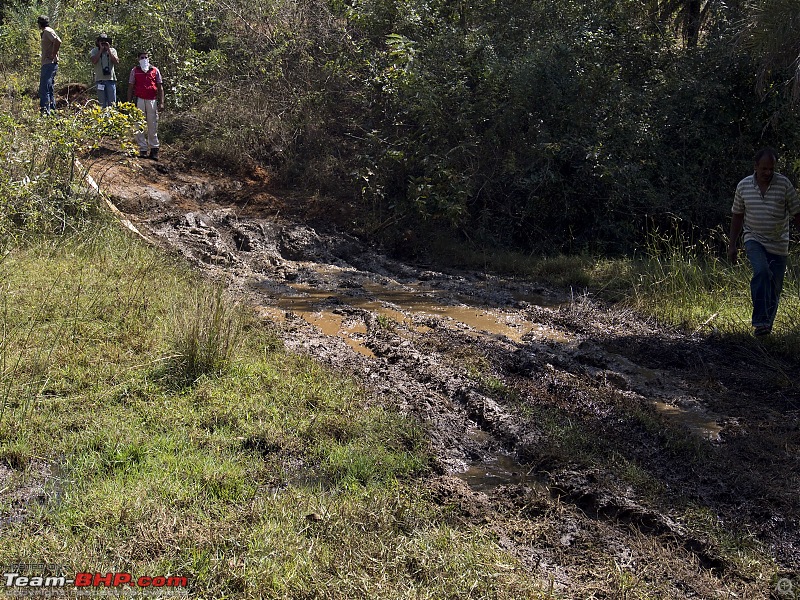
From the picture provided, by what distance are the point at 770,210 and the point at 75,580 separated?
654cm

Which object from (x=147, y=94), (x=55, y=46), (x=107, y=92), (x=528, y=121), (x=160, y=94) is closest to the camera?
(x=528, y=121)

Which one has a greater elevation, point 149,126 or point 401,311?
point 149,126

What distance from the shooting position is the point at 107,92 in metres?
13.5

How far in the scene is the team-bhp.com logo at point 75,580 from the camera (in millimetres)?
3279

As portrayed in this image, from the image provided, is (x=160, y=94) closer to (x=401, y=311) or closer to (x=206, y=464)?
(x=401, y=311)

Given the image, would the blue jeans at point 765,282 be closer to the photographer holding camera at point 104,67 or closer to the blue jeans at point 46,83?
the photographer holding camera at point 104,67

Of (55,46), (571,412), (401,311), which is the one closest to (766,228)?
(571,412)

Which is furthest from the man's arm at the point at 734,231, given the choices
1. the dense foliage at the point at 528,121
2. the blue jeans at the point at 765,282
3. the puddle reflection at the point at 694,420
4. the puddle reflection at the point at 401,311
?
the dense foliage at the point at 528,121

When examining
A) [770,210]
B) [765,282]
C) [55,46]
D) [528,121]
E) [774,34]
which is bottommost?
[765,282]

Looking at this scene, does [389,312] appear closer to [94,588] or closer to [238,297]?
[238,297]

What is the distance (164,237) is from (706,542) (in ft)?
28.9

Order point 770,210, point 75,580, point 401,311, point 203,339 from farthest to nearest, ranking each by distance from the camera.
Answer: point 401,311 → point 770,210 → point 203,339 → point 75,580

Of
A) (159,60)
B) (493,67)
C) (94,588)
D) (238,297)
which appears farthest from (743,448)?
A: (159,60)

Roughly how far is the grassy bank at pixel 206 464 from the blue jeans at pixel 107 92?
7425 mm
